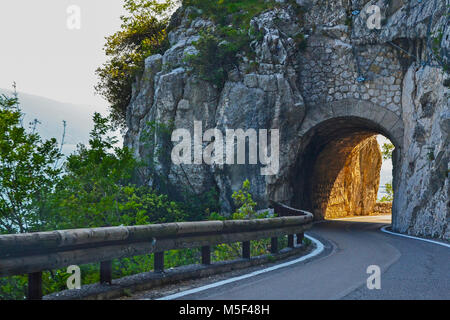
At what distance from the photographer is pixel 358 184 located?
36.1 metres

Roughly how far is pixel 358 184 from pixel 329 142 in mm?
11513

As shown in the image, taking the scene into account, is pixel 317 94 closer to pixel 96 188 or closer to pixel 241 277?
pixel 96 188

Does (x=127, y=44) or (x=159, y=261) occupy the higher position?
(x=127, y=44)

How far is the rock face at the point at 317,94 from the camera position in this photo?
18.9m

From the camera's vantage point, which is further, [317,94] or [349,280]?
[317,94]

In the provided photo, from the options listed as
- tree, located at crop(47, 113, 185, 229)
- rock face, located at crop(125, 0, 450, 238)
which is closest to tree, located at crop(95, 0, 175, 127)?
rock face, located at crop(125, 0, 450, 238)

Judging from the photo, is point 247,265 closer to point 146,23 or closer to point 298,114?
point 298,114

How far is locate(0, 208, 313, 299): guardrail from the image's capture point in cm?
464

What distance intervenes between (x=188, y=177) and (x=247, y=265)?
1440cm

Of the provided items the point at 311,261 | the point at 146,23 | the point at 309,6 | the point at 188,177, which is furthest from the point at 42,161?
the point at 146,23

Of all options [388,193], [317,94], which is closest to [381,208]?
A: [388,193]

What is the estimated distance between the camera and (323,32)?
22031 millimetres

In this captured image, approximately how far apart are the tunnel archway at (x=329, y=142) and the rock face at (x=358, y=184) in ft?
3.08
